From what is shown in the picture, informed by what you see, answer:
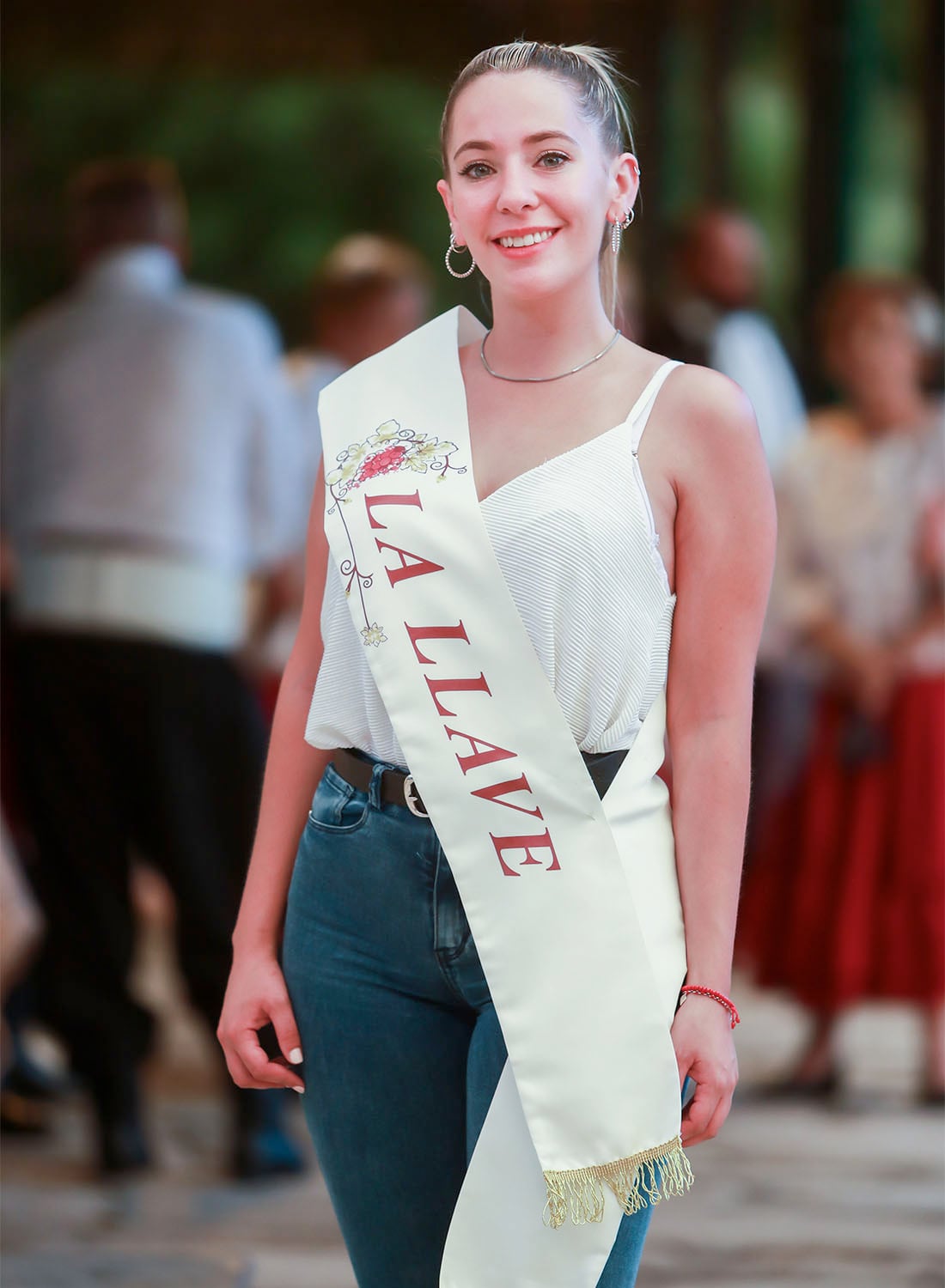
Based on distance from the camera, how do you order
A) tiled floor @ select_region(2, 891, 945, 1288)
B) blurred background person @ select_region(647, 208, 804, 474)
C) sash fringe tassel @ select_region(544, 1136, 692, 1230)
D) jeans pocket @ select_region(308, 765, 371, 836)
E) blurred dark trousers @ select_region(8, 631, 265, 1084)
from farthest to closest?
blurred background person @ select_region(647, 208, 804, 474), blurred dark trousers @ select_region(8, 631, 265, 1084), tiled floor @ select_region(2, 891, 945, 1288), jeans pocket @ select_region(308, 765, 371, 836), sash fringe tassel @ select_region(544, 1136, 692, 1230)

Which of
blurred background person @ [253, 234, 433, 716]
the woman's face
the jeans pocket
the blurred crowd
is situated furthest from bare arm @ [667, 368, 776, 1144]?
blurred background person @ [253, 234, 433, 716]

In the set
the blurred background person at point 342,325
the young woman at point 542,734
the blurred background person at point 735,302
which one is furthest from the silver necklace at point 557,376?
the blurred background person at point 735,302

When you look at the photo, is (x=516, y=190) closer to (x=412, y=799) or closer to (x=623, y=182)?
(x=623, y=182)

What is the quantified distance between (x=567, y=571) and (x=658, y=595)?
0.23ft

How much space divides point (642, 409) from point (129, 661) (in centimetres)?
186

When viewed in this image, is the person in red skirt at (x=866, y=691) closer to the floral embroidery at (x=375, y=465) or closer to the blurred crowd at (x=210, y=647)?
the blurred crowd at (x=210, y=647)

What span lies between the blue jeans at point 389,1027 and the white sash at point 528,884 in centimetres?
5

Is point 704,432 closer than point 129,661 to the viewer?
Yes

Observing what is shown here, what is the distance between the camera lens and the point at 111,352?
10.00 feet

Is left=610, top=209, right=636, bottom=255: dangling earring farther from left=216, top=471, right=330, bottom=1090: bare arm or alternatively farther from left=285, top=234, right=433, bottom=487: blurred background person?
left=285, top=234, right=433, bottom=487: blurred background person

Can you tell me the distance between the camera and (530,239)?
129 centimetres

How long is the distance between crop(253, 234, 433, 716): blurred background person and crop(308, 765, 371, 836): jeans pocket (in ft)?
6.51

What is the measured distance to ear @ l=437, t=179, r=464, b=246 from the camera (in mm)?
1340

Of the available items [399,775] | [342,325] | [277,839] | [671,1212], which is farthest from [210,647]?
[399,775]
